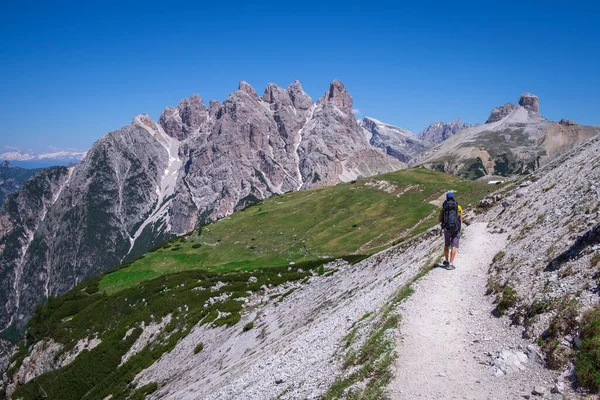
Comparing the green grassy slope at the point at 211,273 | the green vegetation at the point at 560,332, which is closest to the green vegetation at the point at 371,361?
the green vegetation at the point at 560,332

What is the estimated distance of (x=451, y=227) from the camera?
2666 centimetres

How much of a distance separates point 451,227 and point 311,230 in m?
115

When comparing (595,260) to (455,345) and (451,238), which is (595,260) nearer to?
(455,345)

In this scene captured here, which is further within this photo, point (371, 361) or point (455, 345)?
point (371, 361)

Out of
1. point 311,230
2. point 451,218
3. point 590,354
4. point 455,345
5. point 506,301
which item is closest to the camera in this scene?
point 590,354

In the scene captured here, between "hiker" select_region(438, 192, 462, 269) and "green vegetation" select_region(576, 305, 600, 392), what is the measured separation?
39.9ft

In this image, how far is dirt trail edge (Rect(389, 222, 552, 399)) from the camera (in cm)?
1430

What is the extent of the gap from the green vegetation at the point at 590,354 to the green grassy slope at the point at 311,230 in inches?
3578

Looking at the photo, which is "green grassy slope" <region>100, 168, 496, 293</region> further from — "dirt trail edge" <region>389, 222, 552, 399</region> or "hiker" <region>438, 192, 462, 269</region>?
"dirt trail edge" <region>389, 222, 552, 399</region>

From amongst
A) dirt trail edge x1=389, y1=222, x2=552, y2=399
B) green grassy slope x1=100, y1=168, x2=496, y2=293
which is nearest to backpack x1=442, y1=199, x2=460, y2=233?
dirt trail edge x1=389, y1=222, x2=552, y2=399

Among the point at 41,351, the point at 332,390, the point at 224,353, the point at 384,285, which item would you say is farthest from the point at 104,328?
the point at 332,390

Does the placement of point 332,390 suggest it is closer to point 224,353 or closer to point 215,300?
point 224,353

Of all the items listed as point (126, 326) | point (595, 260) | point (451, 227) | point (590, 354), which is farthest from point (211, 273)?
point (590, 354)

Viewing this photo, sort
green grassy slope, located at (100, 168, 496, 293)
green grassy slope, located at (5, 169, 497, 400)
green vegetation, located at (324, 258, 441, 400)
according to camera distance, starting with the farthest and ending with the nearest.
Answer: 1. green grassy slope, located at (100, 168, 496, 293)
2. green grassy slope, located at (5, 169, 497, 400)
3. green vegetation, located at (324, 258, 441, 400)
